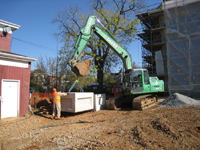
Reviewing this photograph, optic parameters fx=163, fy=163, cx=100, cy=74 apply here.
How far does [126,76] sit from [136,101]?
6.69ft

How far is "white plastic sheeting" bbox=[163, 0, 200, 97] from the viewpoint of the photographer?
17.4 meters

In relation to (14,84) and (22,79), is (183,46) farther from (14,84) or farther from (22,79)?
(14,84)

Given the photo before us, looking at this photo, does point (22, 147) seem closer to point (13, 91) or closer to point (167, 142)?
point (167, 142)

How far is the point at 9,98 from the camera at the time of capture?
892cm

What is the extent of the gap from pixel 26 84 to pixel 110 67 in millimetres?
10914

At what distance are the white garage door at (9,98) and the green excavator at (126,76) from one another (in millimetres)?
3777

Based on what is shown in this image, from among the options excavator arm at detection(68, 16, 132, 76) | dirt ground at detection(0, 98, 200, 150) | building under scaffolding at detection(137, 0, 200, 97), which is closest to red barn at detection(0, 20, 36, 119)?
dirt ground at detection(0, 98, 200, 150)

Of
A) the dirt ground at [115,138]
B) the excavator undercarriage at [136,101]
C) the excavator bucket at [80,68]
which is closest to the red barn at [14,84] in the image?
the dirt ground at [115,138]

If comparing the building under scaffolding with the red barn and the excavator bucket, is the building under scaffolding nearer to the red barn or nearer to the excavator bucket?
the excavator bucket

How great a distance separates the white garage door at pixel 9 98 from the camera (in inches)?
341

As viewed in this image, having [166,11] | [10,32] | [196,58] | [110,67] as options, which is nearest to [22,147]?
[10,32]

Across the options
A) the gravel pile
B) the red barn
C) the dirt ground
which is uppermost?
the red barn

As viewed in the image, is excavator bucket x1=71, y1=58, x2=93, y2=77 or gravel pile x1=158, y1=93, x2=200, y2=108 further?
gravel pile x1=158, y1=93, x2=200, y2=108

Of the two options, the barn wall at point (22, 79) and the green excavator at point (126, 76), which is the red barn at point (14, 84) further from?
the green excavator at point (126, 76)
